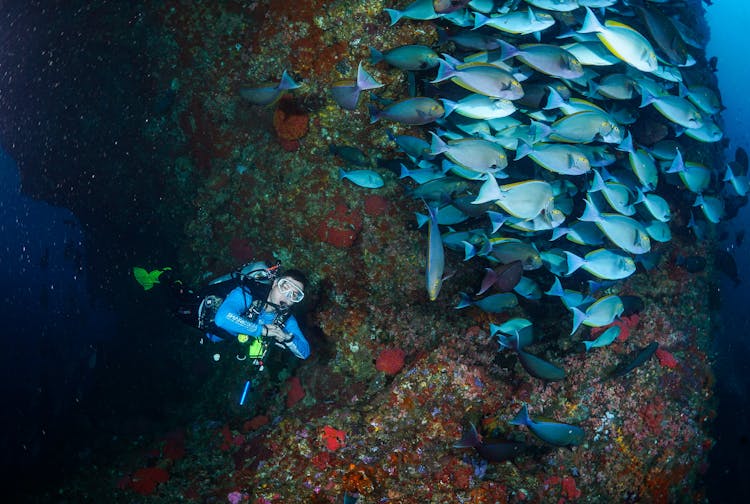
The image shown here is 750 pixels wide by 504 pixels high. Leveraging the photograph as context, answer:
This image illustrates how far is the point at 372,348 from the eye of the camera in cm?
520

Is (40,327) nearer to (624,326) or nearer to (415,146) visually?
(415,146)

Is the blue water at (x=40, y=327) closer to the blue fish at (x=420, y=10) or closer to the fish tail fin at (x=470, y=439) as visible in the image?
the fish tail fin at (x=470, y=439)

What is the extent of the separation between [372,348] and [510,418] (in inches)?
70.8

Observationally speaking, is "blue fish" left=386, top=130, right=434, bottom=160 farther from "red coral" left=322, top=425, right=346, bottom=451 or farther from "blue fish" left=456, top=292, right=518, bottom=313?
"red coral" left=322, top=425, right=346, bottom=451

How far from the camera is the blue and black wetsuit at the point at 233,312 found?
193 inches

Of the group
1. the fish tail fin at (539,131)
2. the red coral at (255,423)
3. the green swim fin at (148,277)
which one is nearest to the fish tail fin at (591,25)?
the fish tail fin at (539,131)

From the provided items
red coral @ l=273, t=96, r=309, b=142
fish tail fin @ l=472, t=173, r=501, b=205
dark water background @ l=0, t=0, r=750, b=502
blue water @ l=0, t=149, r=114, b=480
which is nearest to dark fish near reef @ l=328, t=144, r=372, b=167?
→ red coral @ l=273, t=96, r=309, b=142

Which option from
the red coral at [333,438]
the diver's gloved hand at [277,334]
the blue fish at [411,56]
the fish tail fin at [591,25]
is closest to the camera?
the fish tail fin at [591,25]

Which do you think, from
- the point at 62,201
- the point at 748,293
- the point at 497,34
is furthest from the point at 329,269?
the point at 748,293

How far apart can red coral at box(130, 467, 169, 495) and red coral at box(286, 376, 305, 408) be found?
1.66m

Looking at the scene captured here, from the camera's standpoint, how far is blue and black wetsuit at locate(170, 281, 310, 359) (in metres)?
4.89

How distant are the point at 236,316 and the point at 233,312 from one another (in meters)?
0.11

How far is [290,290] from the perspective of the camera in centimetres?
486

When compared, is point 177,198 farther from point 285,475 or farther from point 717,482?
point 717,482
